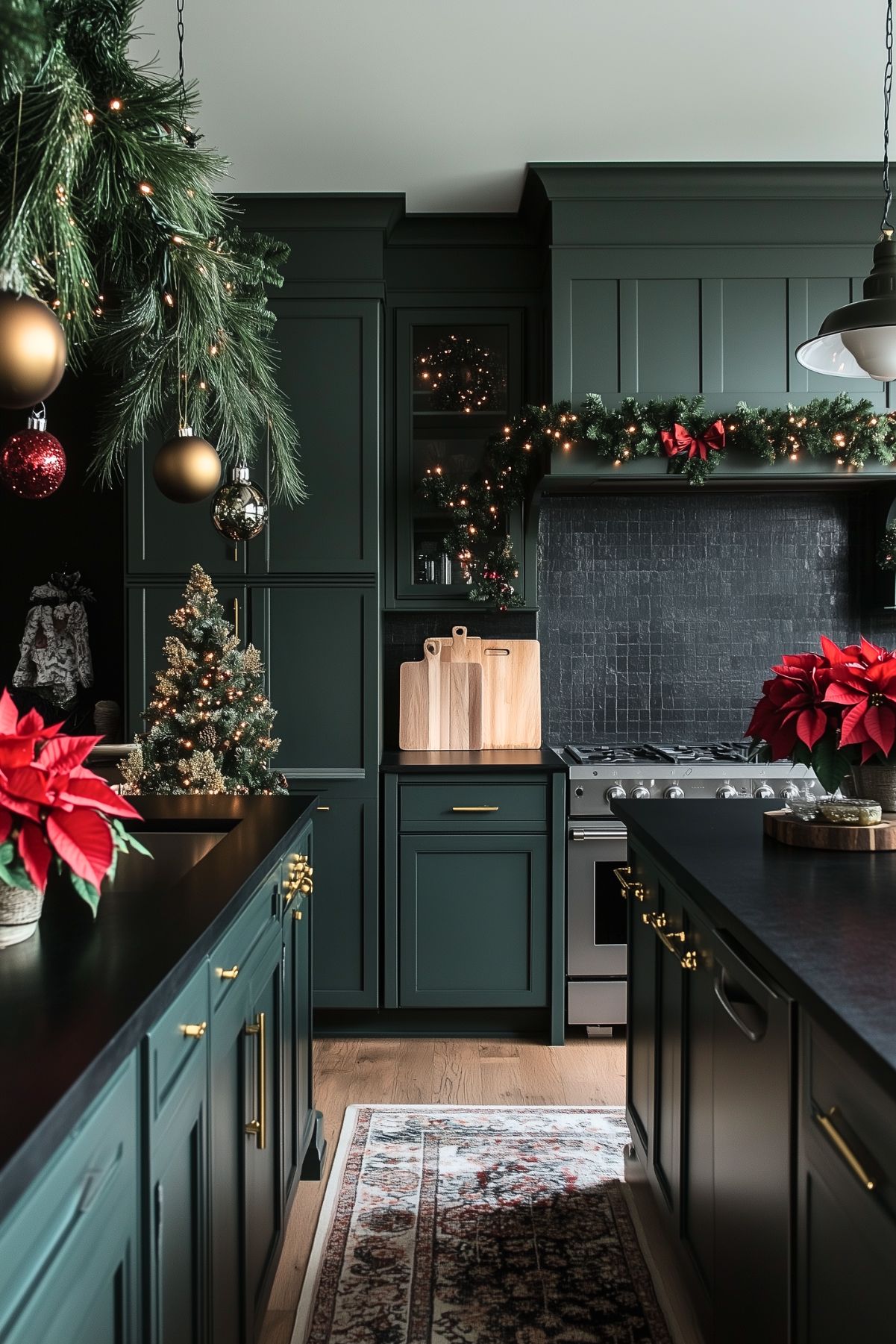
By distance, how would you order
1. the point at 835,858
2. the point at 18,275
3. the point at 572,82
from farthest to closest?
the point at 572,82
the point at 835,858
the point at 18,275

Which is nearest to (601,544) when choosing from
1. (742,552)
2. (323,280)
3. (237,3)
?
(742,552)

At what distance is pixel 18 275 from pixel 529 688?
292cm

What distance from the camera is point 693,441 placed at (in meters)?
3.42

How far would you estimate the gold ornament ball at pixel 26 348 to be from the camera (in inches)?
42.9

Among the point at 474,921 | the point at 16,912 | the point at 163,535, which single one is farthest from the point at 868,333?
the point at 163,535

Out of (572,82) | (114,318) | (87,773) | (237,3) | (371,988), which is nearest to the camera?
(87,773)

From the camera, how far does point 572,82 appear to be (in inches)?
114

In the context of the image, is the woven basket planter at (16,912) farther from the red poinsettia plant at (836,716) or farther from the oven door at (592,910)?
the oven door at (592,910)

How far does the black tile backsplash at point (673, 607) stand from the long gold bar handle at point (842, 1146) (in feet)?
9.44

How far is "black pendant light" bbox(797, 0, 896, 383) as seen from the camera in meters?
1.93

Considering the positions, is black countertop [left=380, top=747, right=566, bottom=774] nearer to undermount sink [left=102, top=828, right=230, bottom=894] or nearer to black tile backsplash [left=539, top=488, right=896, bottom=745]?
black tile backsplash [left=539, top=488, right=896, bottom=745]

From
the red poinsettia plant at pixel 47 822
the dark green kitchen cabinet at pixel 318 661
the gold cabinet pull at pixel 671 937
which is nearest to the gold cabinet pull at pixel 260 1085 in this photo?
the red poinsettia plant at pixel 47 822

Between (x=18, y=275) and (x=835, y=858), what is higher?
(x=18, y=275)

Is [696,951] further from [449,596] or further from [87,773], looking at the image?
[449,596]
